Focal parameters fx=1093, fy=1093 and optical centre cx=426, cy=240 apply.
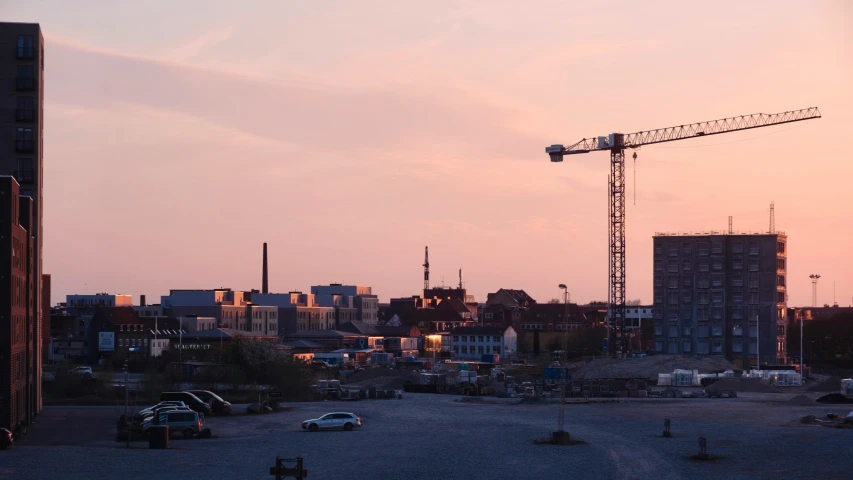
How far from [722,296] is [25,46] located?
352 feet

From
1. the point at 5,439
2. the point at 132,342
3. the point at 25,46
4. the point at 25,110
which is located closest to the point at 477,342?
the point at 132,342

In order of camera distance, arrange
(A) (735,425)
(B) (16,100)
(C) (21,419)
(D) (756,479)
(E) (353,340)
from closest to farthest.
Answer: (D) (756,479) < (C) (21,419) < (A) (735,425) < (B) (16,100) < (E) (353,340)

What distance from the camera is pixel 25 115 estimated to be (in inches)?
2842

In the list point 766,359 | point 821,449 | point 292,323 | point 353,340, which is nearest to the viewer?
point 821,449

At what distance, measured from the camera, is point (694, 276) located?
507ft

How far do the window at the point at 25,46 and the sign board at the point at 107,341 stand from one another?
82580 mm

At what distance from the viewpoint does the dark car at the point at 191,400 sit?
2820 inches

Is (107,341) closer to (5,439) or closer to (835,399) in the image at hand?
(835,399)

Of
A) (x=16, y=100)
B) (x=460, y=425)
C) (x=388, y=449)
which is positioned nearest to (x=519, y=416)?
(x=460, y=425)

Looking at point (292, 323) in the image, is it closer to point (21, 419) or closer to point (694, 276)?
point (694, 276)

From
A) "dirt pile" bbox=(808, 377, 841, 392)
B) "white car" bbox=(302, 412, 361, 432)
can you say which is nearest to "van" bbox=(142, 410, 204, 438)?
"white car" bbox=(302, 412, 361, 432)

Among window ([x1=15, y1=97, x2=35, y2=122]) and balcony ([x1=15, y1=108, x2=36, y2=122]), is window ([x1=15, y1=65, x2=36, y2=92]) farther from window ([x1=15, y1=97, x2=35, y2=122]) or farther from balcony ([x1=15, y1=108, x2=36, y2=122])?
balcony ([x1=15, y1=108, x2=36, y2=122])

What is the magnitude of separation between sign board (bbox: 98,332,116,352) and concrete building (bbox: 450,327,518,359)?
184ft

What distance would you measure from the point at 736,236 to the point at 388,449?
110 m
